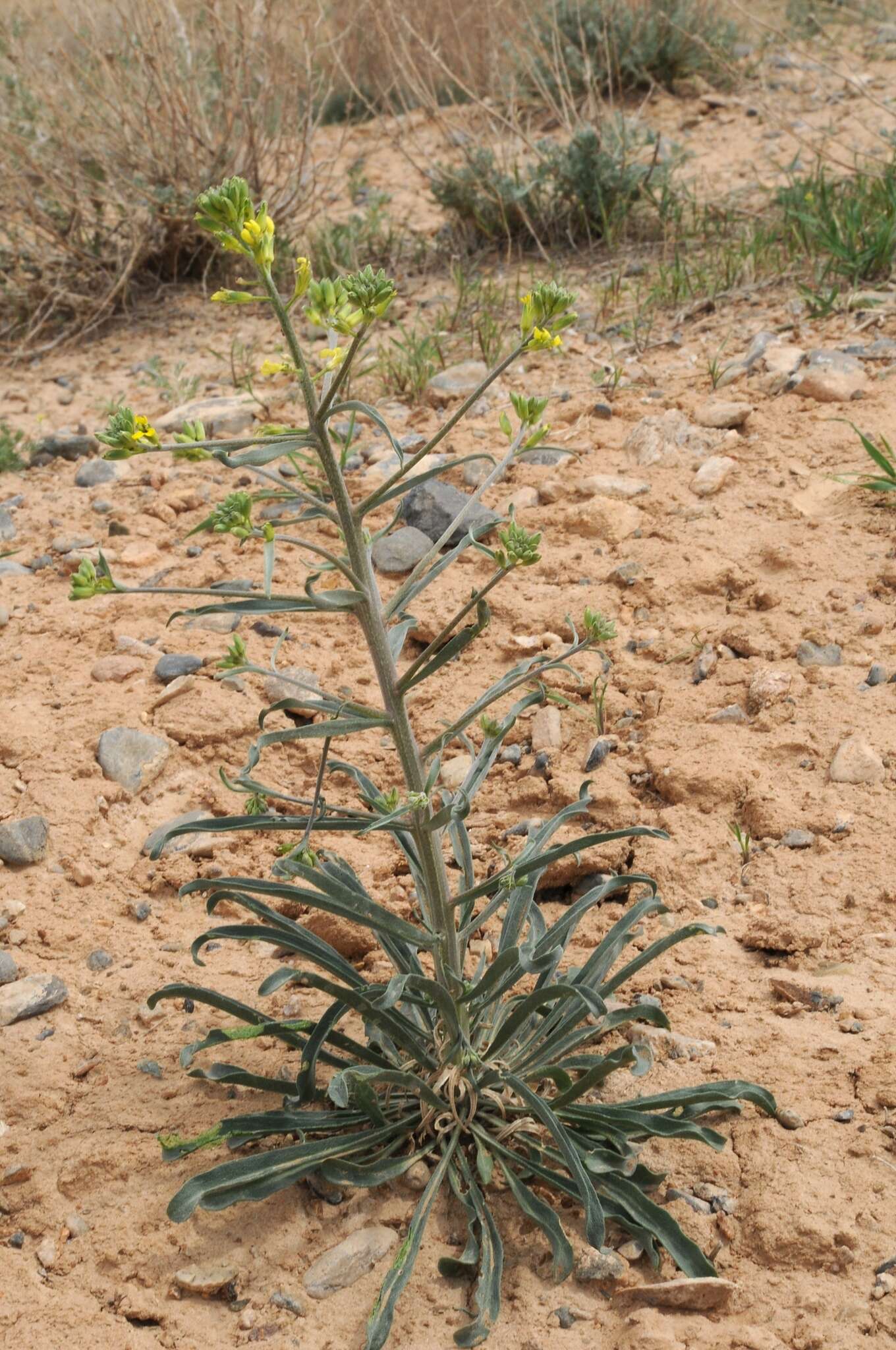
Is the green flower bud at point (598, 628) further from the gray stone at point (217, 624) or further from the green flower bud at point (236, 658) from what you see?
the gray stone at point (217, 624)

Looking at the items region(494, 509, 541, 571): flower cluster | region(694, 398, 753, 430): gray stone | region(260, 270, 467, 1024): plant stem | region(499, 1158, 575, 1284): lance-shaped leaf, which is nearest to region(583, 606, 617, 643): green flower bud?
region(494, 509, 541, 571): flower cluster

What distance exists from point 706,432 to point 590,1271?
110 inches

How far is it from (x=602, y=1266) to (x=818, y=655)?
5.46ft

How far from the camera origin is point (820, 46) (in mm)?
7605

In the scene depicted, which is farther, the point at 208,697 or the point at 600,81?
the point at 600,81

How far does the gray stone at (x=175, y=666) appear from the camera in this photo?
3303mm

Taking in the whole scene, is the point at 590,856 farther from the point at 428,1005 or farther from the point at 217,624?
the point at 217,624

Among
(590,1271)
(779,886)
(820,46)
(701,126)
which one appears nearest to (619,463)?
(779,886)

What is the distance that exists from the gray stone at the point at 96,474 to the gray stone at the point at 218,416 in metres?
0.27

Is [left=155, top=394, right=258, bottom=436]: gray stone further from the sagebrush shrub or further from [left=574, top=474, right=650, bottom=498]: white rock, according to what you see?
the sagebrush shrub

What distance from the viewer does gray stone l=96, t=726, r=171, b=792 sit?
9.83 feet

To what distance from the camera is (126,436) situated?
4.83ft

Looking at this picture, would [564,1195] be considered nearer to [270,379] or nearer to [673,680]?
[673,680]

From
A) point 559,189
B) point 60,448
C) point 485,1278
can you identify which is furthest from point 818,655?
point 559,189
